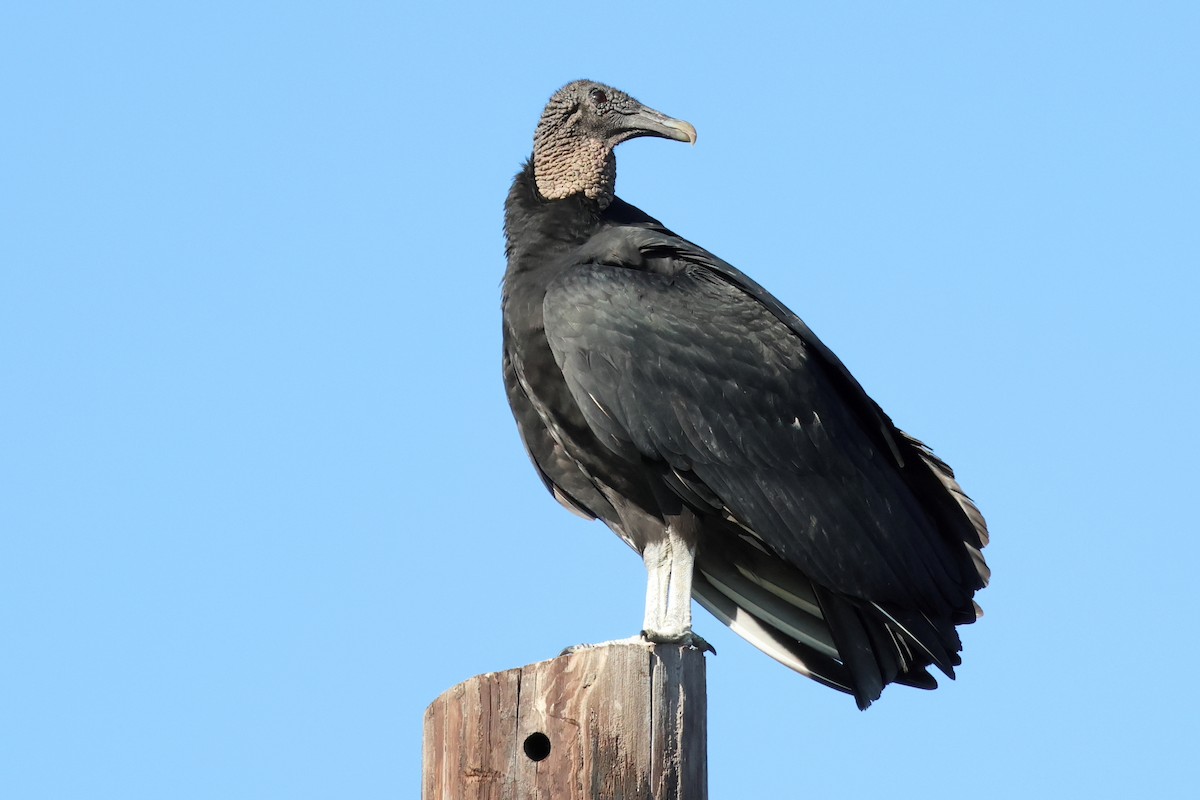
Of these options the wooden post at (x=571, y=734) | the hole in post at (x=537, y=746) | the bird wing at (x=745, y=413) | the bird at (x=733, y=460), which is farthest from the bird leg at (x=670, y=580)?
the hole in post at (x=537, y=746)

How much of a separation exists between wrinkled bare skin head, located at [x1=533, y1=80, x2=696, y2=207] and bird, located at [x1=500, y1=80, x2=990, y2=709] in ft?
0.62

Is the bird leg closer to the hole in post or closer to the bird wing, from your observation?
the bird wing

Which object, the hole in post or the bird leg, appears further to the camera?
the bird leg

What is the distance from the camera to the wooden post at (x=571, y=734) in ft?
10.6

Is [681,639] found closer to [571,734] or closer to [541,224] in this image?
[571,734]

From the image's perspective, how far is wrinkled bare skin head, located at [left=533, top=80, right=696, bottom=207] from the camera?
17.0ft

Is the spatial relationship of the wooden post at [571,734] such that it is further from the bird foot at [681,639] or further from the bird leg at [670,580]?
the bird leg at [670,580]

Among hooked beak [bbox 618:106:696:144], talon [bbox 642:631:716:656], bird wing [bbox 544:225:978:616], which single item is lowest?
talon [bbox 642:631:716:656]

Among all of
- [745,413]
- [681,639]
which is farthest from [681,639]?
[745,413]

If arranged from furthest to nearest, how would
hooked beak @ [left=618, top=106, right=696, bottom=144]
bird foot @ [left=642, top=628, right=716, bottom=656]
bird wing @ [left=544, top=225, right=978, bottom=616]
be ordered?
hooked beak @ [left=618, top=106, right=696, bottom=144] → bird wing @ [left=544, top=225, right=978, bottom=616] → bird foot @ [left=642, top=628, right=716, bottom=656]

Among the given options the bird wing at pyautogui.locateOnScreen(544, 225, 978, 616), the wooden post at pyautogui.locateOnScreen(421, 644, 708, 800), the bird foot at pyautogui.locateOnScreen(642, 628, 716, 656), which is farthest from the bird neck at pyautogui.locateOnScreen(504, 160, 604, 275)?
the wooden post at pyautogui.locateOnScreen(421, 644, 708, 800)

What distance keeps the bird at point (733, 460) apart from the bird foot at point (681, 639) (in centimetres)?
2

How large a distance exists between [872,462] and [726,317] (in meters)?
0.65

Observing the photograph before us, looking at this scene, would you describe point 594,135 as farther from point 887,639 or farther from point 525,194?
point 887,639
